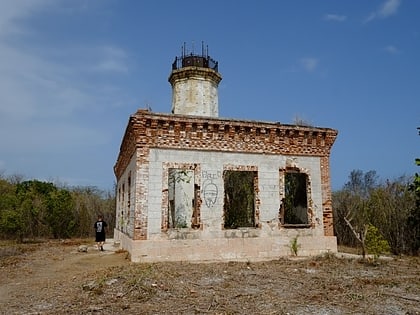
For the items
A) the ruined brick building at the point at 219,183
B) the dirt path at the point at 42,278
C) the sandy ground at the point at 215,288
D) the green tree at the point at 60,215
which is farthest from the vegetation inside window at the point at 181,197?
the green tree at the point at 60,215

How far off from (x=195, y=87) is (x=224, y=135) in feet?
21.6

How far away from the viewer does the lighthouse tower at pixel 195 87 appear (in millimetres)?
18453

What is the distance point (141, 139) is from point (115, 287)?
16.7ft

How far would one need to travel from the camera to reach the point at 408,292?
8.16 m

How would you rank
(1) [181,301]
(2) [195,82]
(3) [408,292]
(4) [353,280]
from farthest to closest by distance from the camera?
(2) [195,82] < (4) [353,280] < (3) [408,292] < (1) [181,301]

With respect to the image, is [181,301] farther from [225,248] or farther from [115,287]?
[225,248]

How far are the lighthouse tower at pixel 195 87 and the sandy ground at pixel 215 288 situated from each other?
9007 millimetres

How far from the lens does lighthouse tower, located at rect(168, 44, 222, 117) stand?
1845 centimetres

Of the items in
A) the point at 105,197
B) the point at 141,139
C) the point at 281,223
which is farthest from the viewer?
the point at 105,197

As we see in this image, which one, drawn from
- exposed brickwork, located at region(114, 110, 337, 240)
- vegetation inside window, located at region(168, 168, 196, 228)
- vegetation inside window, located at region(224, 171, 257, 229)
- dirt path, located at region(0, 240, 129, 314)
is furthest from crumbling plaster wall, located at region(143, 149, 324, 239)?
vegetation inside window, located at region(168, 168, 196, 228)

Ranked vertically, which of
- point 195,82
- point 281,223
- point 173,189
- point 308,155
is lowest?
point 281,223

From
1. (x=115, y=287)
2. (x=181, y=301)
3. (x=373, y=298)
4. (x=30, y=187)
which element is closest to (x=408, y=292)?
(x=373, y=298)

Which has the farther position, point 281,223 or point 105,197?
point 105,197

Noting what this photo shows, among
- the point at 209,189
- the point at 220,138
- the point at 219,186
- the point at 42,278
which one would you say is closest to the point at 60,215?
the point at 42,278
